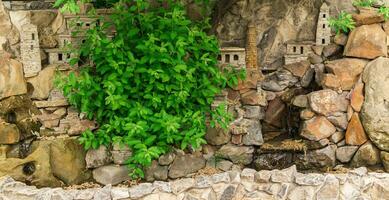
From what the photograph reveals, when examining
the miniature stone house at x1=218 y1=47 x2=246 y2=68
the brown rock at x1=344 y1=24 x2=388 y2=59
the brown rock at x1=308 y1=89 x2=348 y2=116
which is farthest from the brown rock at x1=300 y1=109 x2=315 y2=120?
the miniature stone house at x1=218 y1=47 x2=246 y2=68

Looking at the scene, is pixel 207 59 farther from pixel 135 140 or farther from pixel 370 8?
pixel 370 8

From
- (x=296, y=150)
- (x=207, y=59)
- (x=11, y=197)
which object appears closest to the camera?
(x=11, y=197)

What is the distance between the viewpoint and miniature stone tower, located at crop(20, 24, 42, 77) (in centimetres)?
948

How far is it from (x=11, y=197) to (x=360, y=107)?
23.5 feet

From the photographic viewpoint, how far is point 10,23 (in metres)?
9.59

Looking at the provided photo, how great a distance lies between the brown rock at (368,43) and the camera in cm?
996

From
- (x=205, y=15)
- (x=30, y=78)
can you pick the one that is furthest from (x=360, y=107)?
(x=30, y=78)

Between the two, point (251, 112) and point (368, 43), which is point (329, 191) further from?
point (368, 43)

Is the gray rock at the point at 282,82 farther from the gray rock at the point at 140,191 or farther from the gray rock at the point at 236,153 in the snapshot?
the gray rock at the point at 140,191

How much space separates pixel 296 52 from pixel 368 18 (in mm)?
1706

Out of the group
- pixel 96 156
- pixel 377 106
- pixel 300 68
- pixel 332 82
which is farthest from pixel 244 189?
pixel 300 68

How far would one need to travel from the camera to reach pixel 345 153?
32.8 ft

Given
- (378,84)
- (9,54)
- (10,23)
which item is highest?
(10,23)

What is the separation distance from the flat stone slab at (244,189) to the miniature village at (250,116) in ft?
0.07
